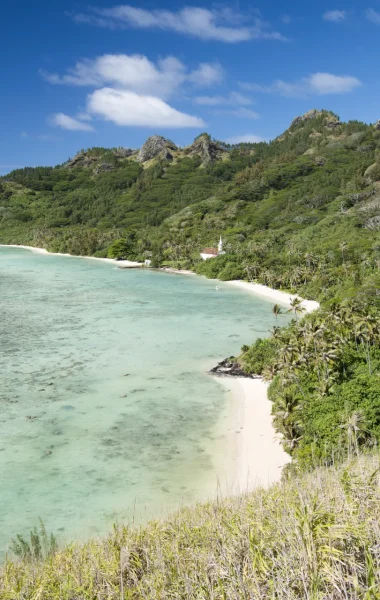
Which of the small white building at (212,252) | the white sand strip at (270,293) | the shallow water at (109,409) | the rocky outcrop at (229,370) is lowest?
the shallow water at (109,409)

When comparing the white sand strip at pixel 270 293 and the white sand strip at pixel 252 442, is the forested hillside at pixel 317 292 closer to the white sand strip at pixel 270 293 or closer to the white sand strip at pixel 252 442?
the white sand strip at pixel 252 442

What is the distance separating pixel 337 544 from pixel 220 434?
1065 inches

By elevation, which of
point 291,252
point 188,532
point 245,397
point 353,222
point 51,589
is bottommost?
point 245,397

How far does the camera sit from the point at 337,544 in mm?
9359

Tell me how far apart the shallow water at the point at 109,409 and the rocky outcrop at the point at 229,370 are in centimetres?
185

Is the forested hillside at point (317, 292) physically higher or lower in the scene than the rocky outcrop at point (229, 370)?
higher

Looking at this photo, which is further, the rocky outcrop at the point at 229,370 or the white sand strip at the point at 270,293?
the white sand strip at the point at 270,293

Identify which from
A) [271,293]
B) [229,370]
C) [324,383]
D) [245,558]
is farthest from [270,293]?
[245,558]

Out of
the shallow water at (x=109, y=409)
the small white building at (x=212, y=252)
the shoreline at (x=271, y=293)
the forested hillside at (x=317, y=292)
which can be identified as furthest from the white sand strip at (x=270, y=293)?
the small white building at (x=212, y=252)

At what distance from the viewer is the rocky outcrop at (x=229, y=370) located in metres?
49.4

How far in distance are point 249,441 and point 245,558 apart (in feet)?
82.2

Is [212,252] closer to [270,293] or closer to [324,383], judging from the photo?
[270,293]

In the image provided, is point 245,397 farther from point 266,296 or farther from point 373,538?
point 266,296

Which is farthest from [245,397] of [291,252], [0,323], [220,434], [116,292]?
[291,252]
